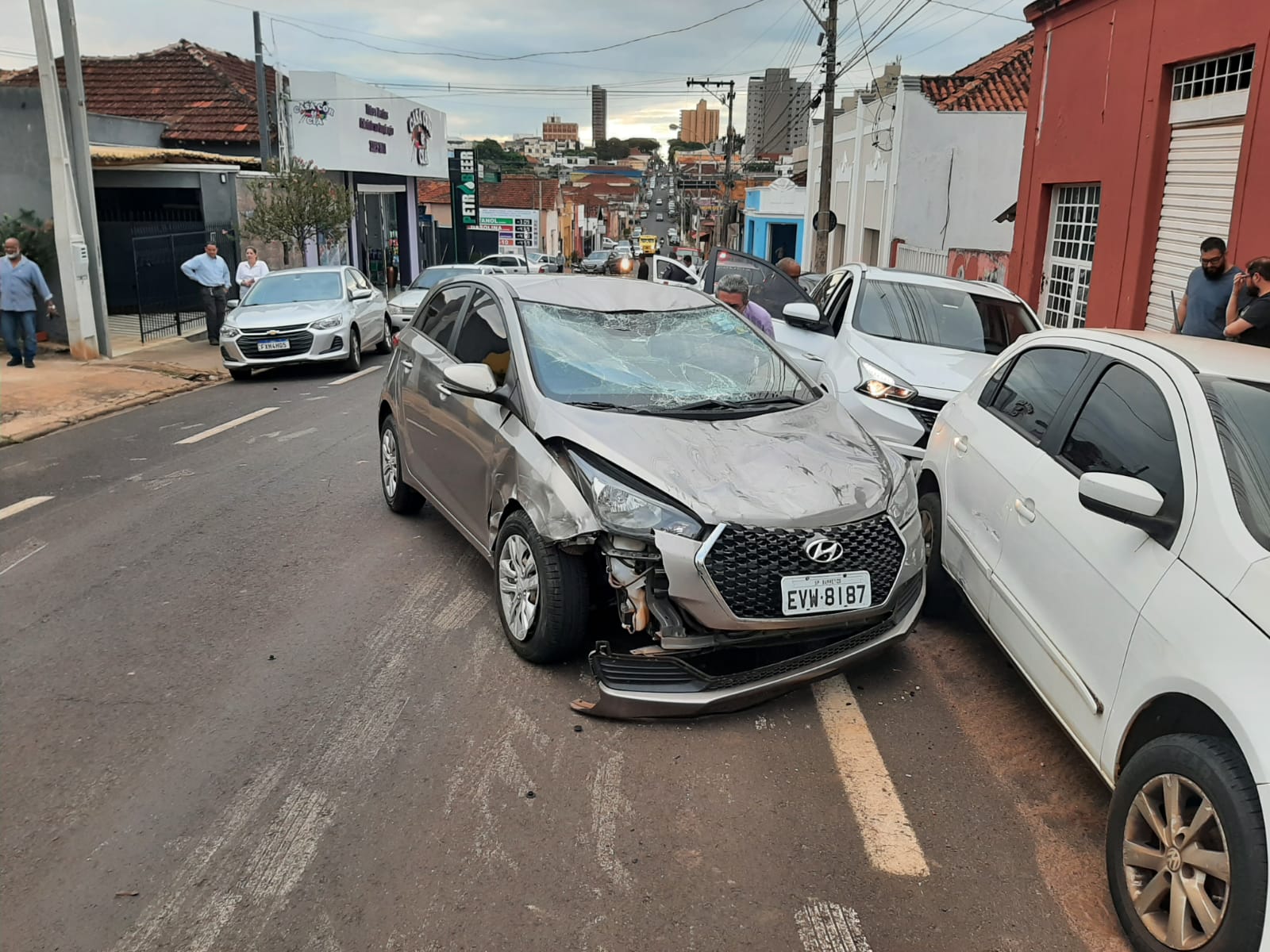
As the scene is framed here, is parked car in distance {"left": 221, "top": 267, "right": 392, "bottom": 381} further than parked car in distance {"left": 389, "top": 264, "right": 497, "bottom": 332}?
No

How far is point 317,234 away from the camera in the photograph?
2647 cm

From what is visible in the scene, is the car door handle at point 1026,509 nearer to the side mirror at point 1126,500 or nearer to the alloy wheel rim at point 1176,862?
the side mirror at point 1126,500

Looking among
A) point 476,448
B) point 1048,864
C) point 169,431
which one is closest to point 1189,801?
point 1048,864

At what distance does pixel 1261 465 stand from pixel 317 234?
26063 millimetres

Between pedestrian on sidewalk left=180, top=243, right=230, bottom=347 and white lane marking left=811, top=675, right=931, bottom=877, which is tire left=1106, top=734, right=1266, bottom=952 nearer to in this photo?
white lane marking left=811, top=675, right=931, bottom=877

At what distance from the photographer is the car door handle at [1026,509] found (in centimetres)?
414

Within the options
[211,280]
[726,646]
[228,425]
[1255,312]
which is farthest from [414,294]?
[726,646]

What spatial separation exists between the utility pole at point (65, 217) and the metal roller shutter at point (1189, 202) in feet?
46.4

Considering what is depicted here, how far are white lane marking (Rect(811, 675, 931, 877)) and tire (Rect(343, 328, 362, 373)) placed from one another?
12.1m

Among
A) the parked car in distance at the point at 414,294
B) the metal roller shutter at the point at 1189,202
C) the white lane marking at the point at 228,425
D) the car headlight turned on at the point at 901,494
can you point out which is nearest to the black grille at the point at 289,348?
the white lane marking at the point at 228,425

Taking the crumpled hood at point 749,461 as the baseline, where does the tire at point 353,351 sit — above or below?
below

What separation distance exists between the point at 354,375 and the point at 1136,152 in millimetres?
10864

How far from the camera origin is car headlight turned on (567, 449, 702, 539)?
A: 411 centimetres

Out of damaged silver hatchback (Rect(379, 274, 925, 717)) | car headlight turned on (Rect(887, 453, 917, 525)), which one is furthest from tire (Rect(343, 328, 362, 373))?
car headlight turned on (Rect(887, 453, 917, 525))
